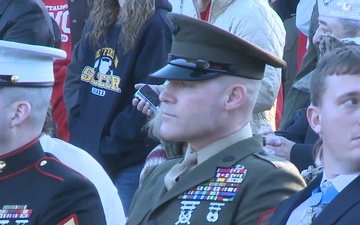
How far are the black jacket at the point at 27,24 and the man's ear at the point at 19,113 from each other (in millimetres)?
1818

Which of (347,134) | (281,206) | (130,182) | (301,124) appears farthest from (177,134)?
(130,182)

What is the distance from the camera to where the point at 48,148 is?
16.8 feet

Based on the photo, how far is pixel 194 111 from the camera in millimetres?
4277

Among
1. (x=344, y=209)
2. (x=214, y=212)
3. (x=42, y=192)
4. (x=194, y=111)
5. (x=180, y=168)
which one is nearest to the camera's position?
(x=344, y=209)

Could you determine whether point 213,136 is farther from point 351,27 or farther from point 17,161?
point 351,27

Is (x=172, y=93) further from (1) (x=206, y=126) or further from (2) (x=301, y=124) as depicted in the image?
(2) (x=301, y=124)

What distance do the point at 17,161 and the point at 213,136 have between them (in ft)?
2.99

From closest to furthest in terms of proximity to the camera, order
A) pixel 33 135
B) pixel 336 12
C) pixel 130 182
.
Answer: pixel 33 135 → pixel 336 12 → pixel 130 182

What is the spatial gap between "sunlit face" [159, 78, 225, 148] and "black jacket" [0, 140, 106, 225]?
1.75 feet

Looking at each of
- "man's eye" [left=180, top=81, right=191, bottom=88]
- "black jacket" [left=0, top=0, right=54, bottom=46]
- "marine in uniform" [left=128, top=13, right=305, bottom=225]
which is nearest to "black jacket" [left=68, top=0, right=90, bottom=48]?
"black jacket" [left=0, top=0, right=54, bottom=46]

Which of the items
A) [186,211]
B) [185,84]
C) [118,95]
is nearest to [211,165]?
[186,211]

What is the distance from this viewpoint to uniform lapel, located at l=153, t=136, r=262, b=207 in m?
4.28

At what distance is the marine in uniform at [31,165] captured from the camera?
457 centimetres

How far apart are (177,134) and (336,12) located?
1.57 metres
